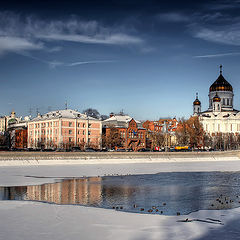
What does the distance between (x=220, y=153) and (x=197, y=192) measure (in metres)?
72.4

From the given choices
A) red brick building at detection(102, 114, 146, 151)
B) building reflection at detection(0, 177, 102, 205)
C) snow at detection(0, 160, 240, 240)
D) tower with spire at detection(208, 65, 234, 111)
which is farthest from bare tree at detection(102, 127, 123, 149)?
snow at detection(0, 160, 240, 240)

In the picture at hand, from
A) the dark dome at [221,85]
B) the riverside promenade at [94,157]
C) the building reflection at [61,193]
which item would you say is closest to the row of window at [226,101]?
the dark dome at [221,85]

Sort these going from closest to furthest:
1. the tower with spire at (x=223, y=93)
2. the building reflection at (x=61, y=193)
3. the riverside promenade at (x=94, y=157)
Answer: the building reflection at (x=61, y=193) → the riverside promenade at (x=94, y=157) → the tower with spire at (x=223, y=93)

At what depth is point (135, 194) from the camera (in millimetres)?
35406

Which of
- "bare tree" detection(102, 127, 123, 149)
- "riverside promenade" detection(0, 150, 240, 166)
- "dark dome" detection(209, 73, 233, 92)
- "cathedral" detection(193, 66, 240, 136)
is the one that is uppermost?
"dark dome" detection(209, 73, 233, 92)

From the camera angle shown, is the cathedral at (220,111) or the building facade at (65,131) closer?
the building facade at (65,131)

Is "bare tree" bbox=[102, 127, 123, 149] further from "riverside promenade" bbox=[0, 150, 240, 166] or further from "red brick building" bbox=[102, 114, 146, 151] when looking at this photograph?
"riverside promenade" bbox=[0, 150, 240, 166]

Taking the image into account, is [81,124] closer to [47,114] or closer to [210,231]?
[47,114]

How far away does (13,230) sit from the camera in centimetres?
2100

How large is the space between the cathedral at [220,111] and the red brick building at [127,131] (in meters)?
48.9

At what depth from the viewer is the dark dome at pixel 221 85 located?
19275cm

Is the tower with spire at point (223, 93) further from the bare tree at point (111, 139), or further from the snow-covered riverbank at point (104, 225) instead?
the snow-covered riverbank at point (104, 225)

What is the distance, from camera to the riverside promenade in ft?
226

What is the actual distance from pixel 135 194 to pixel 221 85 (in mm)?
165928
